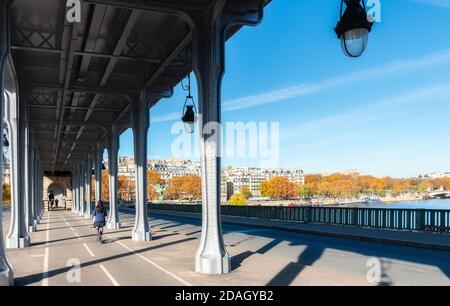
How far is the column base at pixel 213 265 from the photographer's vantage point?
425 inches

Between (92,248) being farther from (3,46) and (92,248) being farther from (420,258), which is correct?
(420,258)

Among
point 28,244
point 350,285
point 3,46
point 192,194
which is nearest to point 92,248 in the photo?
point 28,244

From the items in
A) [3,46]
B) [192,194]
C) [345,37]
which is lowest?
[192,194]

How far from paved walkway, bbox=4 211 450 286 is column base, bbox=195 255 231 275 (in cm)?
29

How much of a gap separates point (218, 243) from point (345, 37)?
22.4ft

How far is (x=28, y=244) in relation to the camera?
685 inches

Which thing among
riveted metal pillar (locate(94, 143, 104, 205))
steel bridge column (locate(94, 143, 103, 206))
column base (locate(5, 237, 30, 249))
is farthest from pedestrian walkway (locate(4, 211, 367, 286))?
riveted metal pillar (locate(94, 143, 104, 205))

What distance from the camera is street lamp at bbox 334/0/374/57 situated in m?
5.38

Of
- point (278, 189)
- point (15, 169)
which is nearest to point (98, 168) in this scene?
point (15, 169)

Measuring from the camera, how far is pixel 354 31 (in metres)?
5.40

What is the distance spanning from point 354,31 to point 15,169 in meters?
14.7

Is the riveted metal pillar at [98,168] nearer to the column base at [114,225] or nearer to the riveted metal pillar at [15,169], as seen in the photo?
the column base at [114,225]
